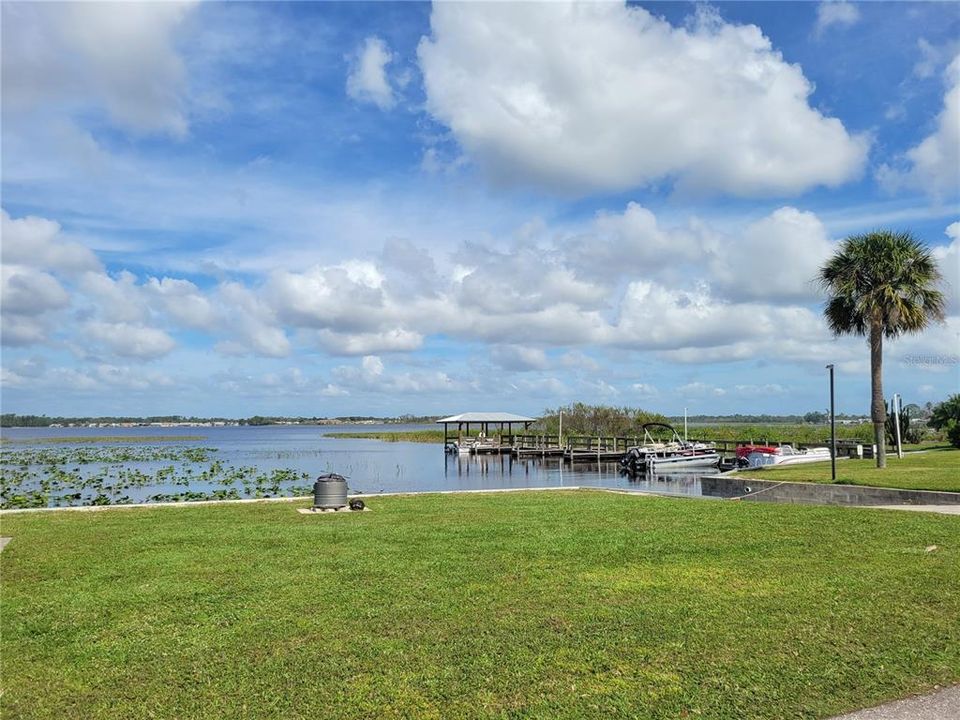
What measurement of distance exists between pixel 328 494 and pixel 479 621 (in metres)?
7.84

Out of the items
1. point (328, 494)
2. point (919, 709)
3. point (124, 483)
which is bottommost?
point (124, 483)


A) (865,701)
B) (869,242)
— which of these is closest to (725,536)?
(865,701)

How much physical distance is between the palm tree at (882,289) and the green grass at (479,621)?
14.5 metres

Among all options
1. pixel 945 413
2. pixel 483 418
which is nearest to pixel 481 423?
pixel 483 418

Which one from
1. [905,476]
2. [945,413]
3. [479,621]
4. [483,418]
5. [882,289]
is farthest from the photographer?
[483,418]

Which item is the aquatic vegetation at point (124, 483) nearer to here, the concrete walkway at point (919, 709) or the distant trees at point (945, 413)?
the concrete walkway at point (919, 709)

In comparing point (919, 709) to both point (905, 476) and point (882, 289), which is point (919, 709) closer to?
point (905, 476)

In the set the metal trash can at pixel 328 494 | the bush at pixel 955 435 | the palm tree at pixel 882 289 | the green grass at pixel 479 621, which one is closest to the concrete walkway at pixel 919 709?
the green grass at pixel 479 621

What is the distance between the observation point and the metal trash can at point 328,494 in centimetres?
1303

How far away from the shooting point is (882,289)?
22594mm

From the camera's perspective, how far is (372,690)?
4.36 m

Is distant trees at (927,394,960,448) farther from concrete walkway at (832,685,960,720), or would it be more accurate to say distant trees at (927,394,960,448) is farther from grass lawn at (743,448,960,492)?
concrete walkway at (832,685,960,720)

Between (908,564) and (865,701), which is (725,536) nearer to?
(908,564)

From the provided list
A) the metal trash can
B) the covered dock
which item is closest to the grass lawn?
the metal trash can
